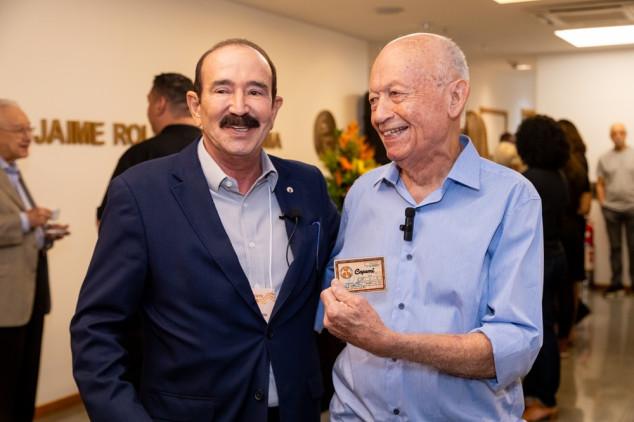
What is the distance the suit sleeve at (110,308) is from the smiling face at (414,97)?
700mm

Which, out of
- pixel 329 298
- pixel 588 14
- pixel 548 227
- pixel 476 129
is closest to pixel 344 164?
pixel 476 129

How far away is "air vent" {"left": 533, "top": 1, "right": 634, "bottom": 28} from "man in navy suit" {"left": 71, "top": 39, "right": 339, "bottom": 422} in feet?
20.4

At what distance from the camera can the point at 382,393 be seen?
1.81 meters

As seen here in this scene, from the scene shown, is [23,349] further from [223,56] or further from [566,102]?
[566,102]

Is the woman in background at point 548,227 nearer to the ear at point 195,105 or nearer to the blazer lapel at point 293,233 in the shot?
the blazer lapel at point 293,233

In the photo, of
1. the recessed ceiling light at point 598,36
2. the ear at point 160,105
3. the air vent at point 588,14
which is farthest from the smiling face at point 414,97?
the recessed ceiling light at point 598,36

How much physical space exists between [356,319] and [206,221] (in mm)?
506

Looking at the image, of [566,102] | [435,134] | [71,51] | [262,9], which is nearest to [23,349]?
[71,51]

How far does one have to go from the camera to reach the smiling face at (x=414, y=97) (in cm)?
183

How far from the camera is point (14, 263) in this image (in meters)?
3.92

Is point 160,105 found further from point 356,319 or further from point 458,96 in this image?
point 356,319

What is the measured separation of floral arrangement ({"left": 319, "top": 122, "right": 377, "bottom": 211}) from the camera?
493 cm

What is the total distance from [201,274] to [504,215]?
0.78m

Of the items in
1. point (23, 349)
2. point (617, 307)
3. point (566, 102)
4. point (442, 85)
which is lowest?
point (617, 307)
